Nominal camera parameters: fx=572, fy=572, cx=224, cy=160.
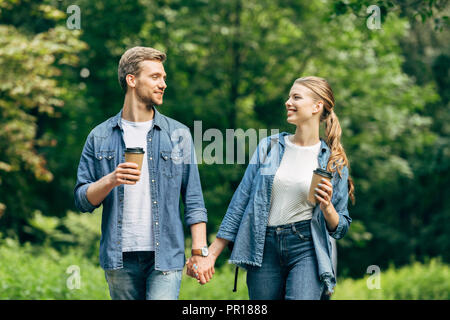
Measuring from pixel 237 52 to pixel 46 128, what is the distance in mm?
4927

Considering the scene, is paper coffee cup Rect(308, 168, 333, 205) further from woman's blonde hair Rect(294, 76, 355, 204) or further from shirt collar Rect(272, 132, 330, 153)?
shirt collar Rect(272, 132, 330, 153)

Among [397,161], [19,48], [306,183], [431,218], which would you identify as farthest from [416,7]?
[431,218]

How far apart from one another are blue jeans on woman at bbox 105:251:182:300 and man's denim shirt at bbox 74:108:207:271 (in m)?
0.06

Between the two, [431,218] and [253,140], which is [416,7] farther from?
[431,218]

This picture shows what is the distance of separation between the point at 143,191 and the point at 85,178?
15.6 inches

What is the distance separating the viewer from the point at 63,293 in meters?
7.08

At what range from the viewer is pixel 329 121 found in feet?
13.1

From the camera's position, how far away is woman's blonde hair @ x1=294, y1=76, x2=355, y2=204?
12.5ft

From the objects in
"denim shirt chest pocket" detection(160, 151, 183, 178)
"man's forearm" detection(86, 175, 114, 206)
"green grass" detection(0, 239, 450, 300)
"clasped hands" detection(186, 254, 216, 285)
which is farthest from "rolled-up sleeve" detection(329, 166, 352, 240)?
"green grass" detection(0, 239, 450, 300)

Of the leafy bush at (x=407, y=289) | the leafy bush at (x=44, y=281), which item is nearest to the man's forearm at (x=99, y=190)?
the leafy bush at (x=44, y=281)

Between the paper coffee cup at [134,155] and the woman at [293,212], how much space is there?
865 millimetres

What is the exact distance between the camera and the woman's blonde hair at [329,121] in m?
3.82

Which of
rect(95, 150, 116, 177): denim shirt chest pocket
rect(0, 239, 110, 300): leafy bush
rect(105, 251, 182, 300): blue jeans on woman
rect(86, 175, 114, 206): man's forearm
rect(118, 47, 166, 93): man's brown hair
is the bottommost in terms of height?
rect(105, 251, 182, 300): blue jeans on woman

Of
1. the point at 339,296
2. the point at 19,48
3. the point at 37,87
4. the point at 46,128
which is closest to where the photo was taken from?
the point at 19,48
